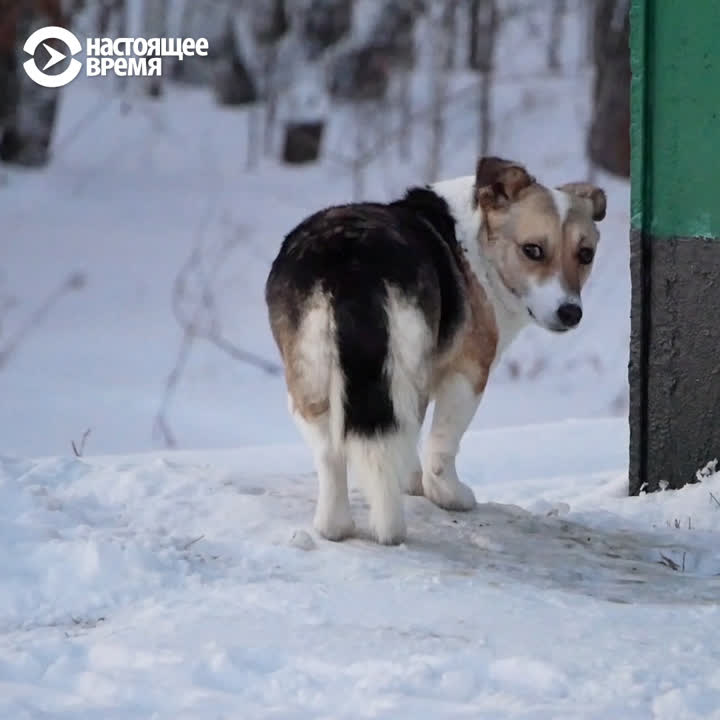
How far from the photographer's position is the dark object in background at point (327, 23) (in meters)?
22.1

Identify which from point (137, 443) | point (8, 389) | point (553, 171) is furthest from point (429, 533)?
point (553, 171)

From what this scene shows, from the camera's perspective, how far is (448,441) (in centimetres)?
554

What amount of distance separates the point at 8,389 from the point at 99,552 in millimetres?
8191

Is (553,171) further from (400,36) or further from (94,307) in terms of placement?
(94,307)

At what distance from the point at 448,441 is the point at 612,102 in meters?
14.3

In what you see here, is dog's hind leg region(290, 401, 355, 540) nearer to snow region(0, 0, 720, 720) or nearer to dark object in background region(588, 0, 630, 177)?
snow region(0, 0, 720, 720)

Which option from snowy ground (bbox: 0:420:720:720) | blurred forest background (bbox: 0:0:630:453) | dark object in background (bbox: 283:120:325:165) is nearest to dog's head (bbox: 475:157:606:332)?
snowy ground (bbox: 0:420:720:720)

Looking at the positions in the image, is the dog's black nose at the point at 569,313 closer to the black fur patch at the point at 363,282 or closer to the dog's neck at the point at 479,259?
the dog's neck at the point at 479,259

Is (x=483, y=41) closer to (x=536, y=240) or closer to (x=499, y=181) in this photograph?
(x=499, y=181)

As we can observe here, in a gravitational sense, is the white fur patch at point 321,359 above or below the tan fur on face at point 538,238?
below

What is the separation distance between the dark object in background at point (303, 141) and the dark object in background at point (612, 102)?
12.0 feet

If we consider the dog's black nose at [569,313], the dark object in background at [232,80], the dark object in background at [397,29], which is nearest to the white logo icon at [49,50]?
the dark object in background at [232,80]

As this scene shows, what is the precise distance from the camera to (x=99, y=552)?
4.56 m

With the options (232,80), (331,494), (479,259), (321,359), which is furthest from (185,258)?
(321,359)
